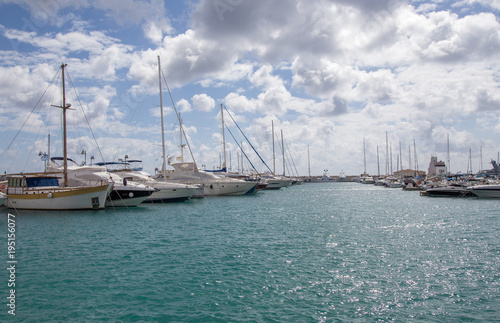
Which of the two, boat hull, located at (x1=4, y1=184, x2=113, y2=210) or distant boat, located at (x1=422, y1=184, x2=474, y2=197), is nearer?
boat hull, located at (x1=4, y1=184, x2=113, y2=210)

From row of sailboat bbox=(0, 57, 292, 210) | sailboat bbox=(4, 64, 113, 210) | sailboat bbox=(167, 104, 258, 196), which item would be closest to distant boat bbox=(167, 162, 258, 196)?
sailboat bbox=(167, 104, 258, 196)

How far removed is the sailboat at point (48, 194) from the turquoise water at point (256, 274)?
371 inches

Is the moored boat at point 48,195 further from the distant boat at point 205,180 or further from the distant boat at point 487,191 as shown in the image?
the distant boat at point 487,191

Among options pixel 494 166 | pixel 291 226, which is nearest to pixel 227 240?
pixel 291 226

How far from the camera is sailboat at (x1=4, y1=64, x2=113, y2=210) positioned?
36875 mm

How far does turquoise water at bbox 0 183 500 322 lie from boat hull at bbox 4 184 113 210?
9.32m

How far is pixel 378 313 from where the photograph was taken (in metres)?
11.0

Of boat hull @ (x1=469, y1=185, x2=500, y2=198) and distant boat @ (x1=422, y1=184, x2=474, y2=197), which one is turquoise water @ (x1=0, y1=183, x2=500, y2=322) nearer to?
boat hull @ (x1=469, y1=185, x2=500, y2=198)

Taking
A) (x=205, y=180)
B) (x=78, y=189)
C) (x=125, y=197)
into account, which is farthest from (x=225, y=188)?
(x=78, y=189)

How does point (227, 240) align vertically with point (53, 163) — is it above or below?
below

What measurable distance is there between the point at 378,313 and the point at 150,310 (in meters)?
6.90

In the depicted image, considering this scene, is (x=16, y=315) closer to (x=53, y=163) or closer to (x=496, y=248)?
(x=496, y=248)

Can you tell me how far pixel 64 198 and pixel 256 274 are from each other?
2868 cm

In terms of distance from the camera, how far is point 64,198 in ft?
121
